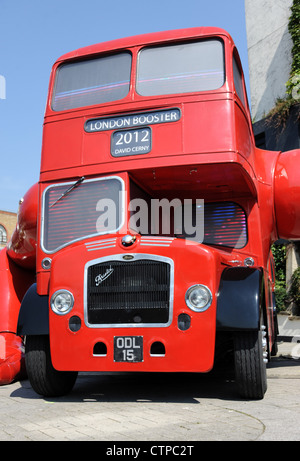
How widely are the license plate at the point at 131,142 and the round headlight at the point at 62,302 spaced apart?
154 cm

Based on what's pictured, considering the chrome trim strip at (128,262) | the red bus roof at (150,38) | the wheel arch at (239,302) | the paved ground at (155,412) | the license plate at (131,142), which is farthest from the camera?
the red bus roof at (150,38)

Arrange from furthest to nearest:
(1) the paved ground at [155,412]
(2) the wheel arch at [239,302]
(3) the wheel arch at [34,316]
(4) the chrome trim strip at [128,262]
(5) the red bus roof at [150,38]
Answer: (5) the red bus roof at [150,38]
(3) the wheel arch at [34,316]
(4) the chrome trim strip at [128,262]
(2) the wheel arch at [239,302]
(1) the paved ground at [155,412]

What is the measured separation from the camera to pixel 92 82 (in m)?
5.62

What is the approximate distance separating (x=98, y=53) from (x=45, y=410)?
3.89 m

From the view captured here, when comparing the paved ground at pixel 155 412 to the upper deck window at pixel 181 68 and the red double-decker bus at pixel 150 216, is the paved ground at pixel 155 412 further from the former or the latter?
the upper deck window at pixel 181 68

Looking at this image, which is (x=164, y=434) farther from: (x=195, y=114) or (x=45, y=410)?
(x=195, y=114)

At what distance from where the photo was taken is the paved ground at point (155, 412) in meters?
3.50

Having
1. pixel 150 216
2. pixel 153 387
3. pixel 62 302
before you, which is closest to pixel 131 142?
pixel 150 216

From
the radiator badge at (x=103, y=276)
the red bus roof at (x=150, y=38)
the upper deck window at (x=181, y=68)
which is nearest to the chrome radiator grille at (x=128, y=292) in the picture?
the radiator badge at (x=103, y=276)

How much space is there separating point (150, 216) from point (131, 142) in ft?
3.18

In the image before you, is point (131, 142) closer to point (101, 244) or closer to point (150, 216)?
point (150, 216)

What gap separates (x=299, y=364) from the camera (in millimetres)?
7625
